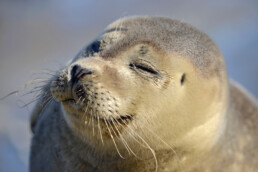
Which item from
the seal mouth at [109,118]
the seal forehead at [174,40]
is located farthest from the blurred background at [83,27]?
the seal mouth at [109,118]

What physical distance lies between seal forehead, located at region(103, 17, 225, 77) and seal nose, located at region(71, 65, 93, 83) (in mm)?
277

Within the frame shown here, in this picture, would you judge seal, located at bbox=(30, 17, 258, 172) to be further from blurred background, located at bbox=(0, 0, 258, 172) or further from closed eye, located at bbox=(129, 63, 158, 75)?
blurred background, located at bbox=(0, 0, 258, 172)

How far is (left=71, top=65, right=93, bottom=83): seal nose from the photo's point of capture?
8.89ft

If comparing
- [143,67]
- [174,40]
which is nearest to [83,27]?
[174,40]

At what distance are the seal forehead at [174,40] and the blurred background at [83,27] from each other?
357cm

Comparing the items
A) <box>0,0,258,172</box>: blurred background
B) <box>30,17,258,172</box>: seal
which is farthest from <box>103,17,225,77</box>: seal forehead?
<box>0,0,258,172</box>: blurred background

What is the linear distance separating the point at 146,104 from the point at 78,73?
0.49 meters

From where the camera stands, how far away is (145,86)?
9.49 feet

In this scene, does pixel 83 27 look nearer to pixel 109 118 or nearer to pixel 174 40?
pixel 174 40

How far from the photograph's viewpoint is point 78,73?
272 cm

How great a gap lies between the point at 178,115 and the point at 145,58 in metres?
0.44

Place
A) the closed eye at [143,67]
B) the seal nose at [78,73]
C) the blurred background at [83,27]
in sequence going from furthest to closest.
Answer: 1. the blurred background at [83,27]
2. the closed eye at [143,67]
3. the seal nose at [78,73]

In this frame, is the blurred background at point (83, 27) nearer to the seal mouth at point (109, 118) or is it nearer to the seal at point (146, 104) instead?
A: the seal at point (146, 104)

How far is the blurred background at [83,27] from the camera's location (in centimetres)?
763
